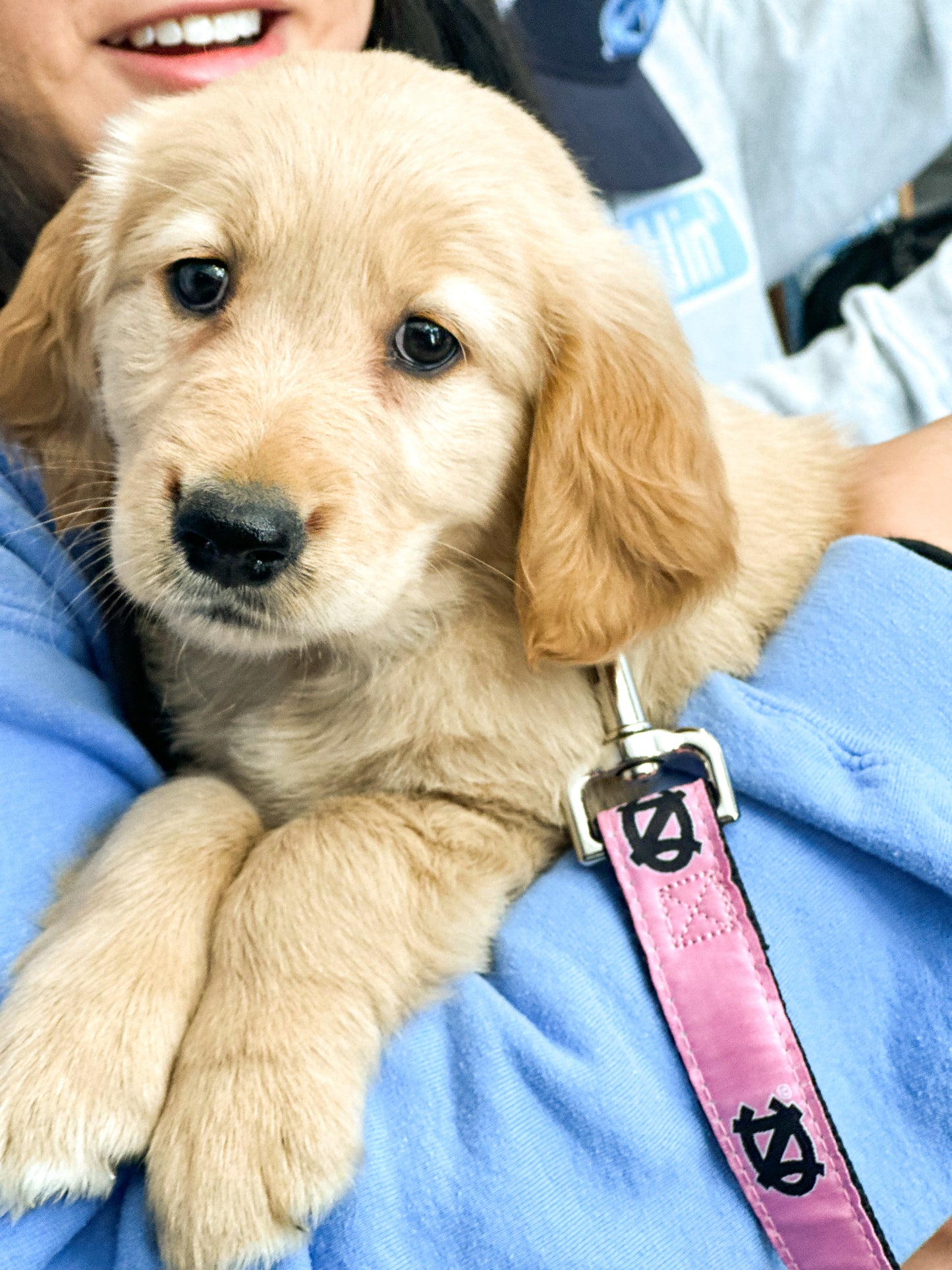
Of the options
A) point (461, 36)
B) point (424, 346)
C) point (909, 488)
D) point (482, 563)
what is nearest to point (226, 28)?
point (461, 36)

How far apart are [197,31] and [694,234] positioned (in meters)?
1.17

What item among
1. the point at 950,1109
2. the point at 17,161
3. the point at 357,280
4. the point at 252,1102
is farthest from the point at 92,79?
the point at 950,1109

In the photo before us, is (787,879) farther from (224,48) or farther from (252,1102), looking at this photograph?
(224,48)

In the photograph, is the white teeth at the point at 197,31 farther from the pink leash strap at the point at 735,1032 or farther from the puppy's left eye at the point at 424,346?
the pink leash strap at the point at 735,1032

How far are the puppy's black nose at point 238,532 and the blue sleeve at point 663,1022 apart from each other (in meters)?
0.23

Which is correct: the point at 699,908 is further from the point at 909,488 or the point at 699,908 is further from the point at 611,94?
the point at 611,94

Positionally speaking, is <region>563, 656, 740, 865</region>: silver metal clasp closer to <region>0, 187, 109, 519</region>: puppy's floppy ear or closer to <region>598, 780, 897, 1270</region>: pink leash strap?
<region>598, 780, 897, 1270</region>: pink leash strap

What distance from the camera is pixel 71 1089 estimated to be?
84 centimetres

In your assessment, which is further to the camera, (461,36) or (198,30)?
(461,36)

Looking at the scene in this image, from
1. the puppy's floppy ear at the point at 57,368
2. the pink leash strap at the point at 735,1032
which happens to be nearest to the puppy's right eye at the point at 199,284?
the puppy's floppy ear at the point at 57,368

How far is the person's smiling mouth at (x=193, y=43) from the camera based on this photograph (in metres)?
1.34

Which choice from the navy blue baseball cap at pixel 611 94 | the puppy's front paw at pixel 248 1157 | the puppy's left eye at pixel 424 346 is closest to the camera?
the puppy's front paw at pixel 248 1157

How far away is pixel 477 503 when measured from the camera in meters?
1.10

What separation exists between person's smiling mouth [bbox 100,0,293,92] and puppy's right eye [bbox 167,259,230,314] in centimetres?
43
